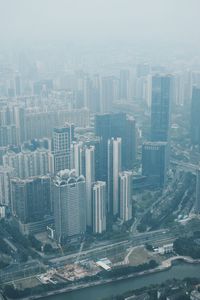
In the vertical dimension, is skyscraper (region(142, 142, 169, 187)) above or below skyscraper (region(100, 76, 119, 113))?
below

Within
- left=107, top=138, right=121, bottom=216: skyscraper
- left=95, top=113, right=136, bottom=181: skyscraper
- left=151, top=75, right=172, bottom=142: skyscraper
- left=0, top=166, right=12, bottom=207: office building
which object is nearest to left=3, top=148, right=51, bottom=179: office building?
left=0, top=166, right=12, bottom=207: office building

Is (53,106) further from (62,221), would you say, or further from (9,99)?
(62,221)

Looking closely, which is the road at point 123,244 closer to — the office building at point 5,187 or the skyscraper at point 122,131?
the office building at point 5,187

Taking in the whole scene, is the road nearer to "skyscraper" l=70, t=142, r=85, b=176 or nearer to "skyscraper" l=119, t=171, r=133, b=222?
"skyscraper" l=119, t=171, r=133, b=222

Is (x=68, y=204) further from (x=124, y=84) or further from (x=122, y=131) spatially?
(x=124, y=84)

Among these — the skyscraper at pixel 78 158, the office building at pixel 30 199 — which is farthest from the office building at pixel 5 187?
the skyscraper at pixel 78 158

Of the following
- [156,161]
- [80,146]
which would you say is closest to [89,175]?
[80,146]

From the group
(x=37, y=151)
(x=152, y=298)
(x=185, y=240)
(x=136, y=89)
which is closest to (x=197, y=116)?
(x=136, y=89)
